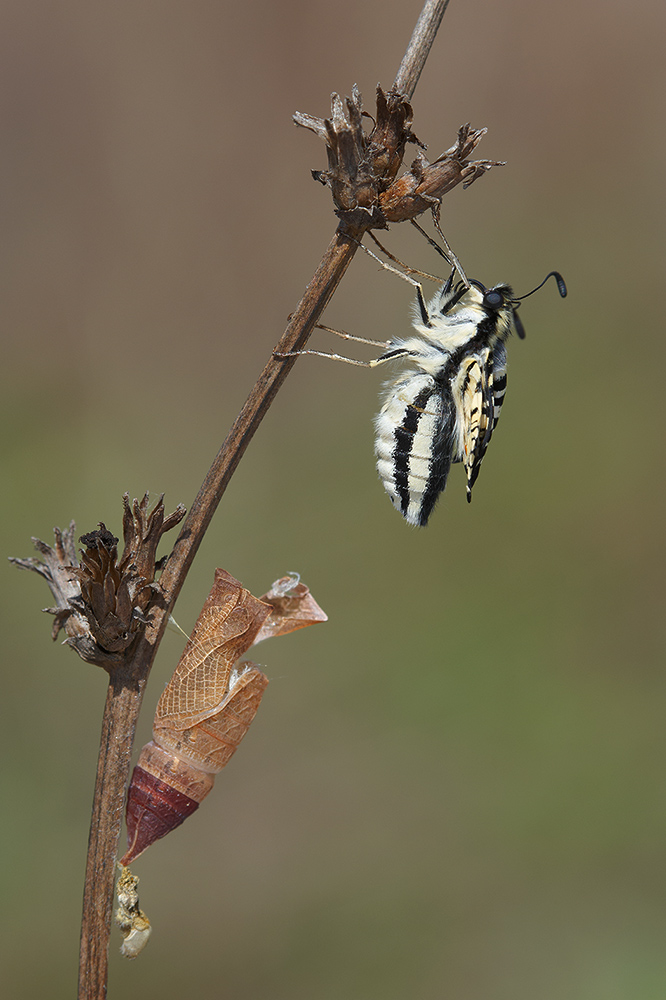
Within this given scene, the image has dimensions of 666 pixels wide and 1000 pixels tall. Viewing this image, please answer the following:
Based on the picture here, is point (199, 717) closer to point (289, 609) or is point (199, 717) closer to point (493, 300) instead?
point (289, 609)

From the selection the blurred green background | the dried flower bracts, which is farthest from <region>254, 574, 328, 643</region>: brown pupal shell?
the blurred green background

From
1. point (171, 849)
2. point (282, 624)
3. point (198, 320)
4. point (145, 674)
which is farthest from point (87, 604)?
point (198, 320)

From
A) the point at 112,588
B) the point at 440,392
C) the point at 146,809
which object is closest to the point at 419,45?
the point at 112,588

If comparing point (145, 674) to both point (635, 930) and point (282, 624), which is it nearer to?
point (282, 624)

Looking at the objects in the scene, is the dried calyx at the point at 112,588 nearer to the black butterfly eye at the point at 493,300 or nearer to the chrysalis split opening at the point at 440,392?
the chrysalis split opening at the point at 440,392

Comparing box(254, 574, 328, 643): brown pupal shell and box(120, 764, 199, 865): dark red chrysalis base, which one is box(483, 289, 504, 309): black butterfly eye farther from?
box(120, 764, 199, 865): dark red chrysalis base

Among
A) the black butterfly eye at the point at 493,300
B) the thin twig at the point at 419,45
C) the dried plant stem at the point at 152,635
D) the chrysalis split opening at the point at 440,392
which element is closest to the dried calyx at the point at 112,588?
the dried plant stem at the point at 152,635
